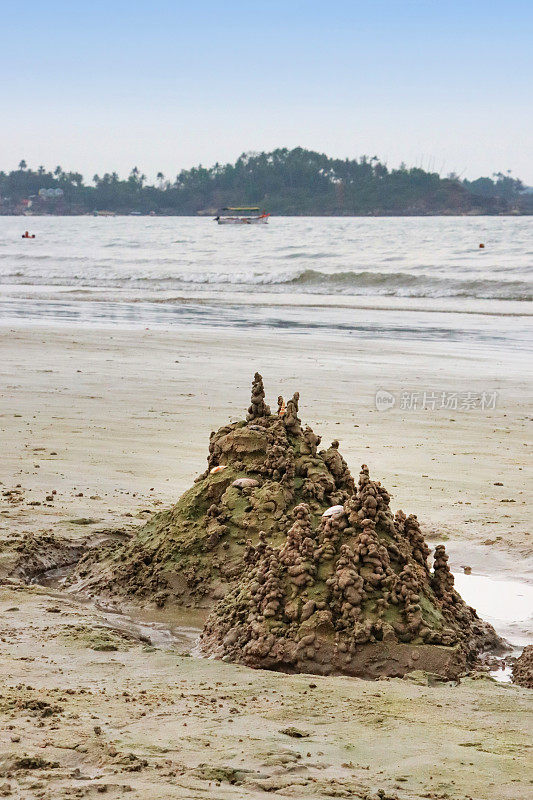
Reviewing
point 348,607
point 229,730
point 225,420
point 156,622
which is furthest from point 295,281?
point 229,730

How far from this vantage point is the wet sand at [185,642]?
252 centimetres

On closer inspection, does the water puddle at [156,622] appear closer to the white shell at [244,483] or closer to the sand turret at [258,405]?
the white shell at [244,483]

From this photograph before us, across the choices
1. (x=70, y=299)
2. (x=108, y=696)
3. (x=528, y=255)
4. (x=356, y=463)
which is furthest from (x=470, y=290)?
(x=108, y=696)

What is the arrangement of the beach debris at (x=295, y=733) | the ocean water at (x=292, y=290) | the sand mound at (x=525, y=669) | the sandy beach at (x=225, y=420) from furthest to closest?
the ocean water at (x=292, y=290) < the sandy beach at (x=225, y=420) < the sand mound at (x=525, y=669) < the beach debris at (x=295, y=733)

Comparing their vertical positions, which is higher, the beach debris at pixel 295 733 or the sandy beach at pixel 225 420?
the sandy beach at pixel 225 420

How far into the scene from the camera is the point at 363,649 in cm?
353

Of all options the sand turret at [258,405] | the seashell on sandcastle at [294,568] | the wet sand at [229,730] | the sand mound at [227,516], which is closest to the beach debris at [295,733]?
the wet sand at [229,730]

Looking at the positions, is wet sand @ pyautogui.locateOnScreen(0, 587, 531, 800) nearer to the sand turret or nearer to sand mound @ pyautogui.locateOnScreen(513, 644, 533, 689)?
sand mound @ pyautogui.locateOnScreen(513, 644, 533, 689)

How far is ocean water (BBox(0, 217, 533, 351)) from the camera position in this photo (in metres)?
18.1

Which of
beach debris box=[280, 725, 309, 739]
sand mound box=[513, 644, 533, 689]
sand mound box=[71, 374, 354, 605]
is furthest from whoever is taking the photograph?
sand mound box=[71, 374, 354, 605]

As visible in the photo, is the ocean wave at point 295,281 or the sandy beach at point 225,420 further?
the ocean wave at point 295,281

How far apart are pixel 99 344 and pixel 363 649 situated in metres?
10.8

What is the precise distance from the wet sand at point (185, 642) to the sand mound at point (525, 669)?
0.44 ft

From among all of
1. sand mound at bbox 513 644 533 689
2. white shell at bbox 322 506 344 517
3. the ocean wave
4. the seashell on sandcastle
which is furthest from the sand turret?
the ocean wave
